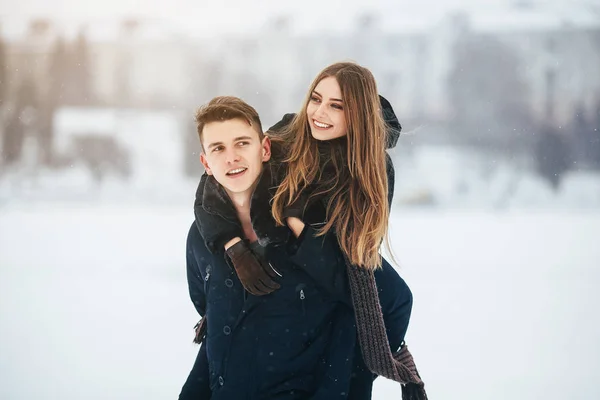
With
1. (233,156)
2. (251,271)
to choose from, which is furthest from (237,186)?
(251,271)

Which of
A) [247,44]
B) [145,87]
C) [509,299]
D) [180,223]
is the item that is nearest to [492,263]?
[509,299]

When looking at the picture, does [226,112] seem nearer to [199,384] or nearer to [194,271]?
[194,271]

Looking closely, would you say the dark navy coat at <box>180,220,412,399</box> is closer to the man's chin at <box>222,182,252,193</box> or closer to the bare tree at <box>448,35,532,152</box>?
the man's chin at <box>222,182,252,193</box>

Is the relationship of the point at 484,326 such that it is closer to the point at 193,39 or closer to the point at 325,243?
the point at 325,243

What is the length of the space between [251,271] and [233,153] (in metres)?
0.22

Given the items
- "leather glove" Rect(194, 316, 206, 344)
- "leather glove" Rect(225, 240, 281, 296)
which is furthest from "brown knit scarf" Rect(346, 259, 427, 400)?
"leather glove" Rect(194, 316, 206, 344)

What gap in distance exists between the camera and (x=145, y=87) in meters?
8.07

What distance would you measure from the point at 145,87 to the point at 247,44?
145 cm

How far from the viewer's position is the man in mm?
1115

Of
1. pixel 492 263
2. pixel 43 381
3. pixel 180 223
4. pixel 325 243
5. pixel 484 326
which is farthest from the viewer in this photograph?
pixel 180 223

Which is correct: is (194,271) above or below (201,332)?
above

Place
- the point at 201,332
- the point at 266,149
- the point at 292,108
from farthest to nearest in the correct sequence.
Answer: the point at 292,108 → the point at 201,332 → the point at 266,149

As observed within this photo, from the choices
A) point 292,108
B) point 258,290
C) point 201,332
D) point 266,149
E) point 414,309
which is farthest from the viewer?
point 292,108

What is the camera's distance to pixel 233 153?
1.12m
